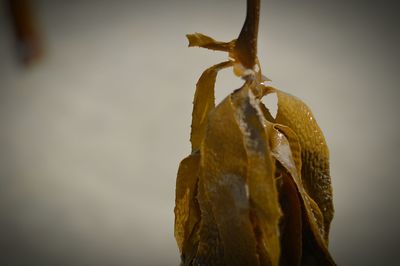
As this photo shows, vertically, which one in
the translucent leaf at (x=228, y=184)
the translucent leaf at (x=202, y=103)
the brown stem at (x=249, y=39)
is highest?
the brown stem at (x=249, y=39)

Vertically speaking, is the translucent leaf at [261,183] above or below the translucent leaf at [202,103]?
below

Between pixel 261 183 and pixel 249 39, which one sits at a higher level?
pixel 249 39

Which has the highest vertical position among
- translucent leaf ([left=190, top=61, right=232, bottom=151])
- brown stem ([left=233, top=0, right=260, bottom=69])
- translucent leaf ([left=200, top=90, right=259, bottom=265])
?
brown stem ([left=233, top=0, right=260, bottom=69])

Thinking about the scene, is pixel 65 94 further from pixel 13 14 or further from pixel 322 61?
pixel 13 14

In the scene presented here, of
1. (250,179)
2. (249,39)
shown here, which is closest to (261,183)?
(250,179)

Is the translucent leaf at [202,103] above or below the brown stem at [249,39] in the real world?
below

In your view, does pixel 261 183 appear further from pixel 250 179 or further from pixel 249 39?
pixel 249 39

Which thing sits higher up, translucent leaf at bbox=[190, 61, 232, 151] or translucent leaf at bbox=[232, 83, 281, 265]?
translucent leaf at bbox=[190, 61, 232, 151]
